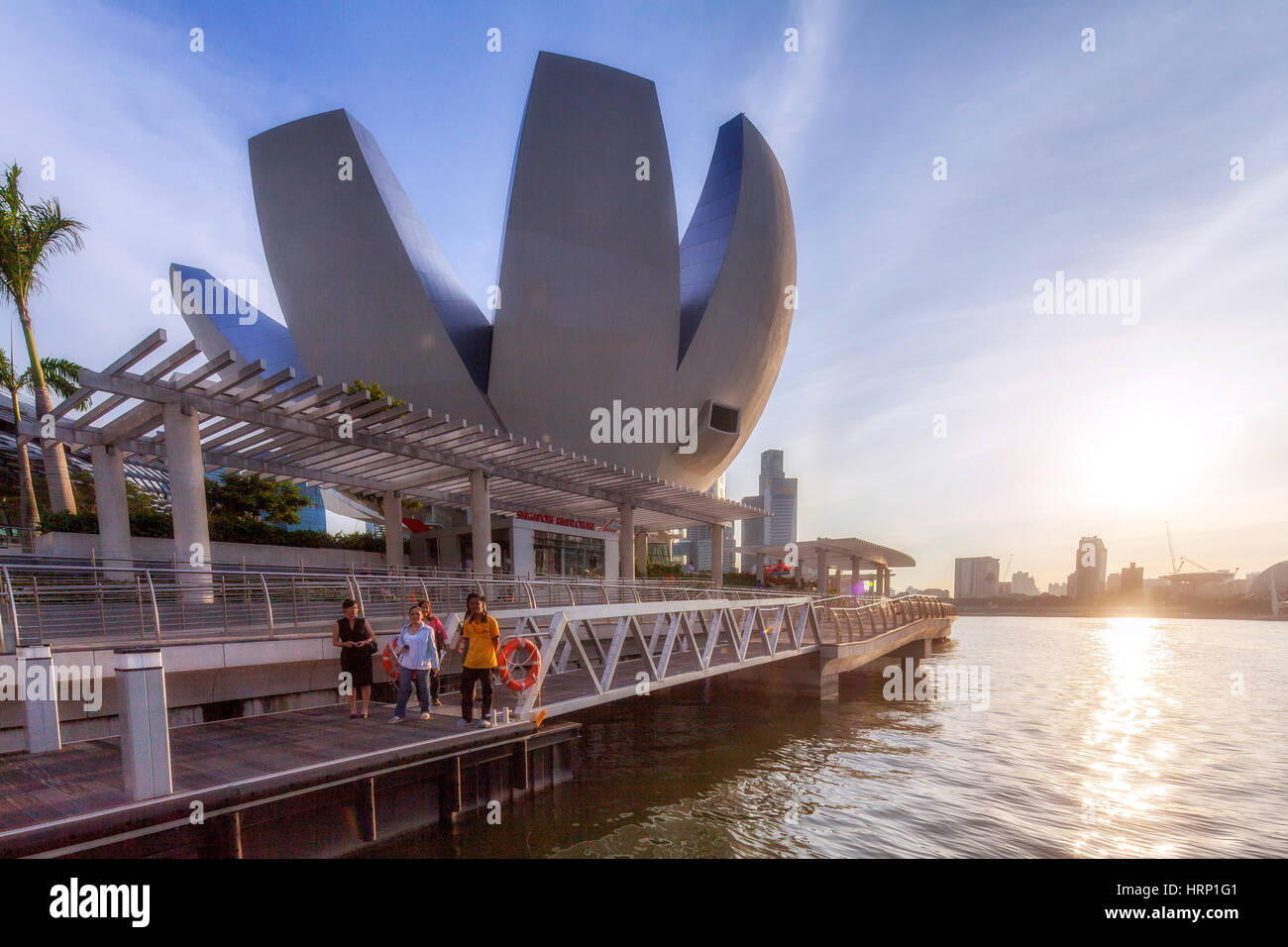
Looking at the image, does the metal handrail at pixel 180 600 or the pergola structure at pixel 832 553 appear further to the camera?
the pergola structure at pixel 832 553

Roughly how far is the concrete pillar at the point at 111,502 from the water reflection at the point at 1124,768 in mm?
18485

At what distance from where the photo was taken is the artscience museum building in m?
30.5

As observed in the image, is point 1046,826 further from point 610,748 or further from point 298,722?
point 298,722

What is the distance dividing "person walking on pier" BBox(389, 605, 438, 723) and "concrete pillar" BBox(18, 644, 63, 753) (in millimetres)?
3365

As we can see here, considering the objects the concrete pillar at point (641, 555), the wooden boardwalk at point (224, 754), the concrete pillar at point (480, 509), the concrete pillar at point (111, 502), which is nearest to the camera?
the wooden boardwalk at point (224, 754)

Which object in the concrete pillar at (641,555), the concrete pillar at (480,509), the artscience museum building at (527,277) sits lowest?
the concrete pillar at (641,555)

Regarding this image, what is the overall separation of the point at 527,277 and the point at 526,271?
0.28 meters

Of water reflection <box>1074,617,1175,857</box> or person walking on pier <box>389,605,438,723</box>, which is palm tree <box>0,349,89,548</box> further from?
water reflection <box>1074,617,1175,857</box>

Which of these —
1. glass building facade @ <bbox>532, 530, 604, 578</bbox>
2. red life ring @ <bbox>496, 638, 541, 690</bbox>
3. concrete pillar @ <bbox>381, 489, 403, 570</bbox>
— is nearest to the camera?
red life ring @ <bbox>496, 638, 541, 690</bbox>

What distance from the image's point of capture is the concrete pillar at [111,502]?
50.0 ft

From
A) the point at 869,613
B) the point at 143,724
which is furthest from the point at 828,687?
the point at 143,724

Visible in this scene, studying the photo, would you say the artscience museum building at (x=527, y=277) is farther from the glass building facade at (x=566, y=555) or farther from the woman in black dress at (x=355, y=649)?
the woman in black dress at (x=355, y=649)

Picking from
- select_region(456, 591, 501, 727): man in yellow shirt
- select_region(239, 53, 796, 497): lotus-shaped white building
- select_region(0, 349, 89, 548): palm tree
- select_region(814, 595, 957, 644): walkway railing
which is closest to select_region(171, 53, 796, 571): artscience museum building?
select_region(239, 53, 796, 497): lotus-shaped white building

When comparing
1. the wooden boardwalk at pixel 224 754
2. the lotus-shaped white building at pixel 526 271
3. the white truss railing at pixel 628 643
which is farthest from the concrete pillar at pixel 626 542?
the wooden boardwalk at pixel 224 754
